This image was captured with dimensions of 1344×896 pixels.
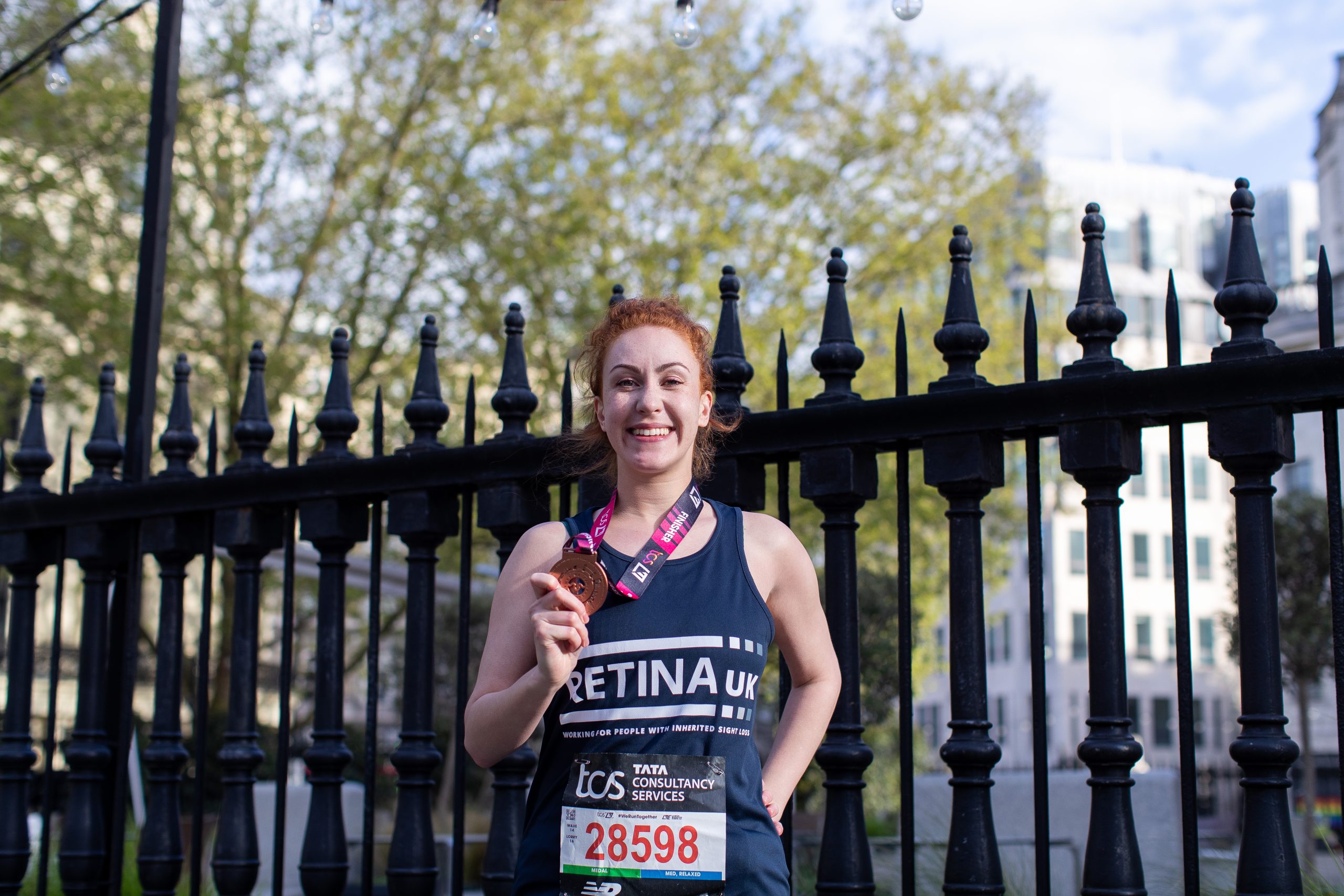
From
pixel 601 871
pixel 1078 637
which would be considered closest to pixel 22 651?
pixel 601 871

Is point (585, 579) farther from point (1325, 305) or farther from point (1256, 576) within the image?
point (1325, 305)

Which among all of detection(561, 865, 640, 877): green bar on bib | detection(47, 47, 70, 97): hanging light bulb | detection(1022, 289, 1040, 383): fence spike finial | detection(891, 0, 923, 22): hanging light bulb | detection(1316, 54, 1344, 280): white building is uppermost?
detection(1316, 54, 1344, 280): white building

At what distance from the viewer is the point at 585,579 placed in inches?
82.4

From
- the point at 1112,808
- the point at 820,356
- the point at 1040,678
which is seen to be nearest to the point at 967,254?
the point at 820,356

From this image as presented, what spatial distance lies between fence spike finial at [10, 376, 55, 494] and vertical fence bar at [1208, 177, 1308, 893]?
3.61m

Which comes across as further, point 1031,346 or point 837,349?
point 837,349

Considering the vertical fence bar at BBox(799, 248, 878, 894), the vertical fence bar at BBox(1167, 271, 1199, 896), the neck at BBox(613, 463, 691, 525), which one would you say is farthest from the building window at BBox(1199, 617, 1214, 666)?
the neck at BBox(613, 463, 691, 525)

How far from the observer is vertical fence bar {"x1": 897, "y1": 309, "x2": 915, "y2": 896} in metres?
2.66

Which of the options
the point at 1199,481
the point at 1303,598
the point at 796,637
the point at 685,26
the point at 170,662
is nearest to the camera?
the point at 796,637

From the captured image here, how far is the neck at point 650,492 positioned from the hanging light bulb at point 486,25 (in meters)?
3.11

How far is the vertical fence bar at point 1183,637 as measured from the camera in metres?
2.42

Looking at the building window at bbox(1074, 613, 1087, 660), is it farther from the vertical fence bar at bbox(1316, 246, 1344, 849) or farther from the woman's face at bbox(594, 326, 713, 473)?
the woman's face at bbox(594, 326, 713, 473)

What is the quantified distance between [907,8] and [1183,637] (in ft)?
8.90

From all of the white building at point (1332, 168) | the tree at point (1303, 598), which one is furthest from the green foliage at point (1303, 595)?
the white building at point (1332, 168)
